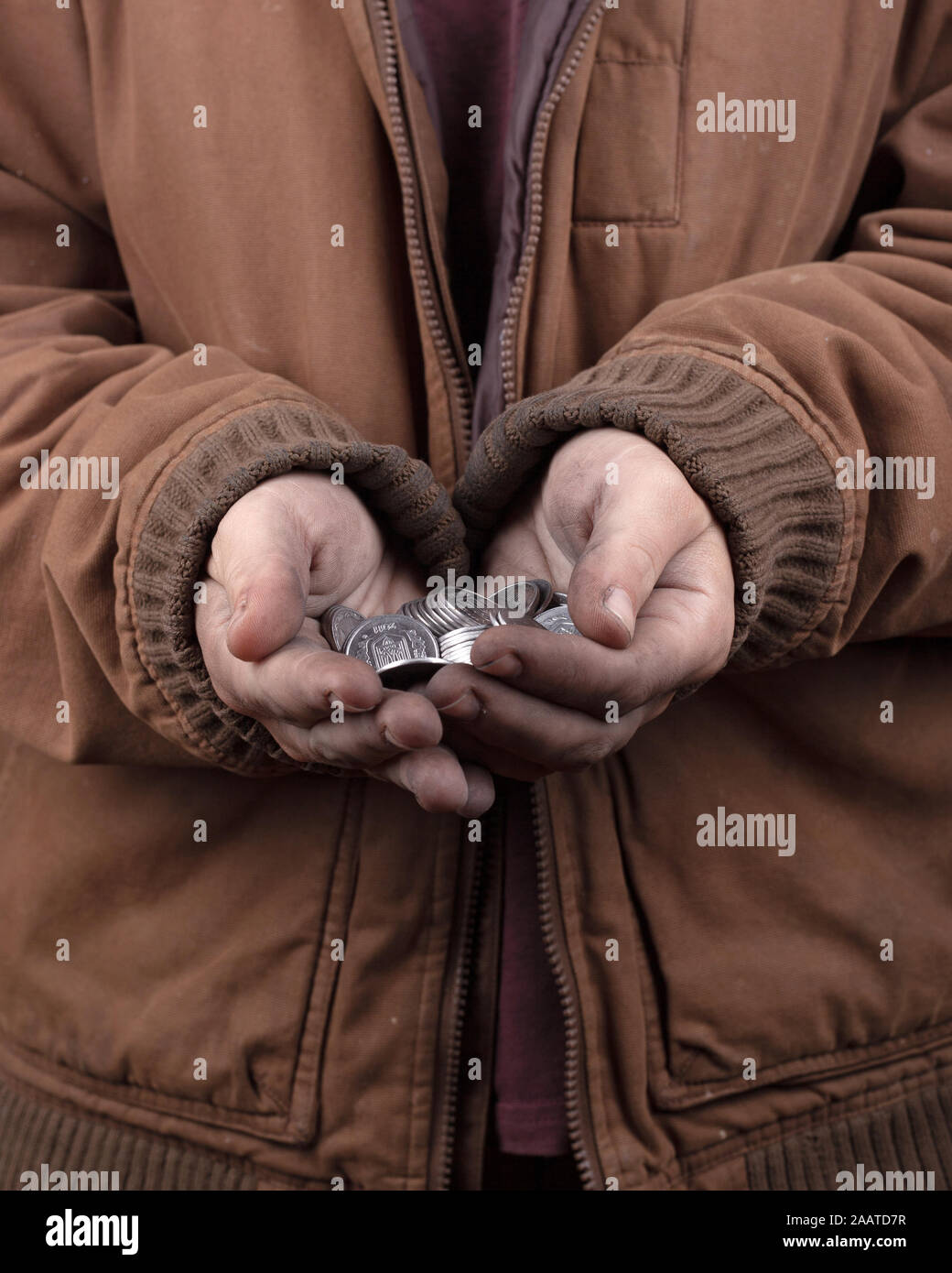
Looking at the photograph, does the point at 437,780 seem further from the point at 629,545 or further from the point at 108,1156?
the point at 108,1156

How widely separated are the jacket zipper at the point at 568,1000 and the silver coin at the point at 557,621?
282 millimetres

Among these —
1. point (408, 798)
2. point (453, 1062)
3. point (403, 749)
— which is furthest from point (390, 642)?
point (453, 1062)

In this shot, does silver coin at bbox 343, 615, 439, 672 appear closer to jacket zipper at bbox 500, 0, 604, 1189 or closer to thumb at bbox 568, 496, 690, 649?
thumb at bbox 568, 496, 690, 649

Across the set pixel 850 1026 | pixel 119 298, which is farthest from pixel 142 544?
pixel 850 1026

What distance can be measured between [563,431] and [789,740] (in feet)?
1.82

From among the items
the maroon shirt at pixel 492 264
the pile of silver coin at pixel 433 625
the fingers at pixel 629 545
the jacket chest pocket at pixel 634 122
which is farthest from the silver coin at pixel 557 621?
the jacket chest pocket at pixel 634 122

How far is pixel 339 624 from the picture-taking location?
1.04 meters

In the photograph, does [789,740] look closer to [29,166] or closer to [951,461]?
[951,461]

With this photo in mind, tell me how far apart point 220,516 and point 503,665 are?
1.09 feet

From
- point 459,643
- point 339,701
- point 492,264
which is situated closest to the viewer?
point 339,701

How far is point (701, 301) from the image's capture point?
1193 millimetres

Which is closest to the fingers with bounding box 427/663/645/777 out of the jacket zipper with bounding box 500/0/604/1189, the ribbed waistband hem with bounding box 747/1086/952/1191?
the jacket zipper with bounding box 500/0/604/1189

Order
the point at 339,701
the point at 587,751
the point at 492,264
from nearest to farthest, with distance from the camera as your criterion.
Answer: the point at 339,701, the point at 587,751, the point at 492,264

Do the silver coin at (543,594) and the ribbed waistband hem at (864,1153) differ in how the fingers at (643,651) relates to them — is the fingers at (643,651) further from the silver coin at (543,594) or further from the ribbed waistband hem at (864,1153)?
the ribbed waistband hem at (864,1153)
